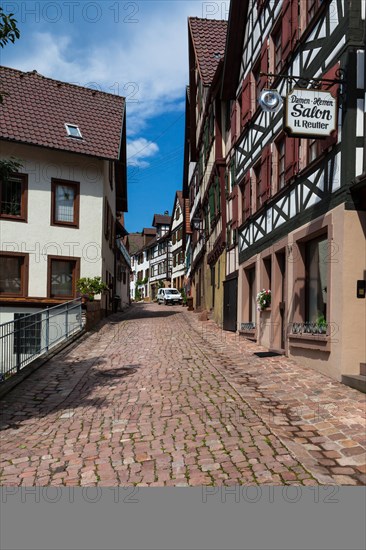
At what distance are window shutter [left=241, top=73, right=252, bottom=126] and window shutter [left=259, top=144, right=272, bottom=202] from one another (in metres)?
2.33

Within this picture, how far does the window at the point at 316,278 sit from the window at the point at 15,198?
12783mm

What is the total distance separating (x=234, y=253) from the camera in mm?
16406

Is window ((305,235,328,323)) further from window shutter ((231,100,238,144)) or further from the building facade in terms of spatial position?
the building facade

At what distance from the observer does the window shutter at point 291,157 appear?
9.76 meters

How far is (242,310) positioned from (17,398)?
8.73 metres

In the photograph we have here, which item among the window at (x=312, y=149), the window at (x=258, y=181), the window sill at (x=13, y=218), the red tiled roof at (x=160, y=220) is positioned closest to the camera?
the window at (x=312, y=149)

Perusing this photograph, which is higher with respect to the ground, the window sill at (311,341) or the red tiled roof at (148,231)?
the red tiled roof at (148,231)

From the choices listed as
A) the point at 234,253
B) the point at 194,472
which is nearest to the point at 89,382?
the point at 194,472

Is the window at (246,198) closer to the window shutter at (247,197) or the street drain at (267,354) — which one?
the window shutter at (247,197)

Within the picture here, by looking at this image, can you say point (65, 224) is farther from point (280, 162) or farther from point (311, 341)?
point (311, 341)

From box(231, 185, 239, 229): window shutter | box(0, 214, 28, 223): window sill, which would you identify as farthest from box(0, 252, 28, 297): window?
box(231, 185, 239, 229): window shutter

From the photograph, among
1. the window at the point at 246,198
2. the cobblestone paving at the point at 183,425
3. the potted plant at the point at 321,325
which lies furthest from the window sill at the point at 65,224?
the potted plant at the point at 321,325

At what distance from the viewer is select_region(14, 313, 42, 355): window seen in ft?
31.4

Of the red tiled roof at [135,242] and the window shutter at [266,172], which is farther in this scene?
the red tiled roof at [135,242]
